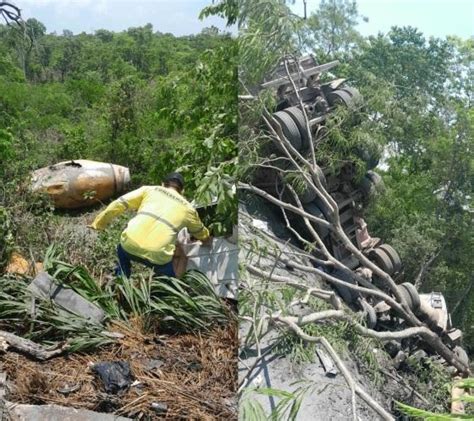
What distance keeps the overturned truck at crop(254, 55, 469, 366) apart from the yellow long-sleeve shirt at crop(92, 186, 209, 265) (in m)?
0.29

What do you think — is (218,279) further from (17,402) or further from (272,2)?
(272,2)

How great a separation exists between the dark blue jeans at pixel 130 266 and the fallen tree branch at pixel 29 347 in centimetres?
23

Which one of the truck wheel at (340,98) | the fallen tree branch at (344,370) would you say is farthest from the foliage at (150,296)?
the truck wheel at (340,98)

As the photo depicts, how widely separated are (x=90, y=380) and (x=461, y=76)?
1.15 meters

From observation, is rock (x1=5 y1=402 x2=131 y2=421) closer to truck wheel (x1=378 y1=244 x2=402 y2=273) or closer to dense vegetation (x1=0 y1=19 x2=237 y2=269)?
dense vegetation (x1=0 y1=19 x2=237 y2=269)

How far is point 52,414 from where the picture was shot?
1.83 metres

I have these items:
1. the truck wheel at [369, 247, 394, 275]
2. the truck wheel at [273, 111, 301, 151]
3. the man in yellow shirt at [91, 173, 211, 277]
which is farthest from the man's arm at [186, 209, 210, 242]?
the truck wheel at [369, 247, 394, 275]

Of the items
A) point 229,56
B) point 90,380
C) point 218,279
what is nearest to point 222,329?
point 218,279

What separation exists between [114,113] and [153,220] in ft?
1.01

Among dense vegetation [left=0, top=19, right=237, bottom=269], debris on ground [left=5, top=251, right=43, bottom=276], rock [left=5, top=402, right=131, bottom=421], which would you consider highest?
dense vegetation [left=0, top=19, right=237, bottom=269]

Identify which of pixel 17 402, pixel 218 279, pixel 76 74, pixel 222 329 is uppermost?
pixel 76 74

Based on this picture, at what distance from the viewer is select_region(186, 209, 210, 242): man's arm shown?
190 centimetres

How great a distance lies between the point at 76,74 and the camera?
202cm

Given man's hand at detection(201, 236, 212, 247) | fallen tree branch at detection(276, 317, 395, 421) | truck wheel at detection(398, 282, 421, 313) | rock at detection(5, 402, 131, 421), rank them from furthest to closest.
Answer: man's hand at detection(201, 236, 212, 247) → rock at detection(5, 402, 131, 421) → truck wheel at detection(398, 282, 421, 313) → fallen tree branch at detection(276, 317, 395, 421)
